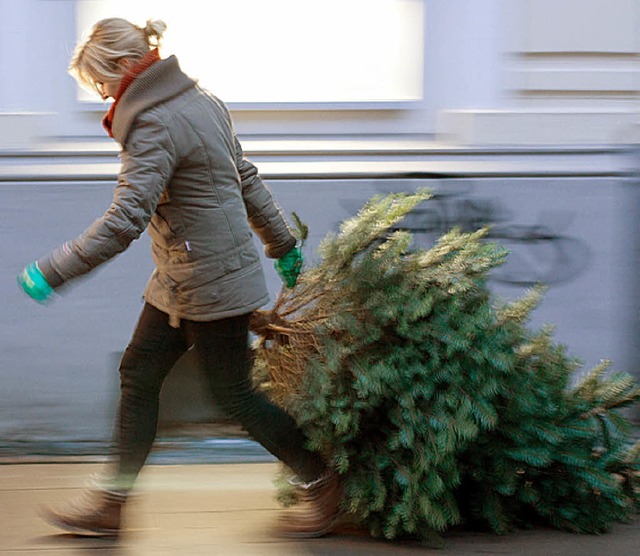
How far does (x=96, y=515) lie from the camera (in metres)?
3.40

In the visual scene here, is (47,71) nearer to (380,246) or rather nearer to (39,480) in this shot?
(39,480)

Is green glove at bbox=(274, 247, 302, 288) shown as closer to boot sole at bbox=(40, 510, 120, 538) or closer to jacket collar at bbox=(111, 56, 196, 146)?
jacket collar at bbox=(111, 56, 196, 146)

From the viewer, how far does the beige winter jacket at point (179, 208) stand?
3084 millimetres

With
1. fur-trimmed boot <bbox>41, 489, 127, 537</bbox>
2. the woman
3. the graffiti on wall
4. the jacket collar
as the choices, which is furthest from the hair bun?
the graffiti on wall

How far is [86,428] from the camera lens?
5.04 m

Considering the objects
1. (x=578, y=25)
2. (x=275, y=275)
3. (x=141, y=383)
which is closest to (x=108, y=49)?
(x=141, y=383)

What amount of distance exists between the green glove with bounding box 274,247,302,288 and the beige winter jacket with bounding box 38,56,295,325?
20cm

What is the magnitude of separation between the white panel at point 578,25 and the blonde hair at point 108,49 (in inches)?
111

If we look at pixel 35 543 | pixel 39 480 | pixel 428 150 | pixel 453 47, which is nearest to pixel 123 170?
pixel 35 543

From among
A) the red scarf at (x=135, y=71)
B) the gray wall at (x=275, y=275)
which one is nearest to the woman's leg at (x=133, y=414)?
the red scarf at (x=135, y=71)

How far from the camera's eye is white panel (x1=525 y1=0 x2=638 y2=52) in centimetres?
545

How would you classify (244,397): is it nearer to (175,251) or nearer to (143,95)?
(175,251)

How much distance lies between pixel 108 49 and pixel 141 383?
1.04m

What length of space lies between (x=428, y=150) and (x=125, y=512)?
252 centimetres
